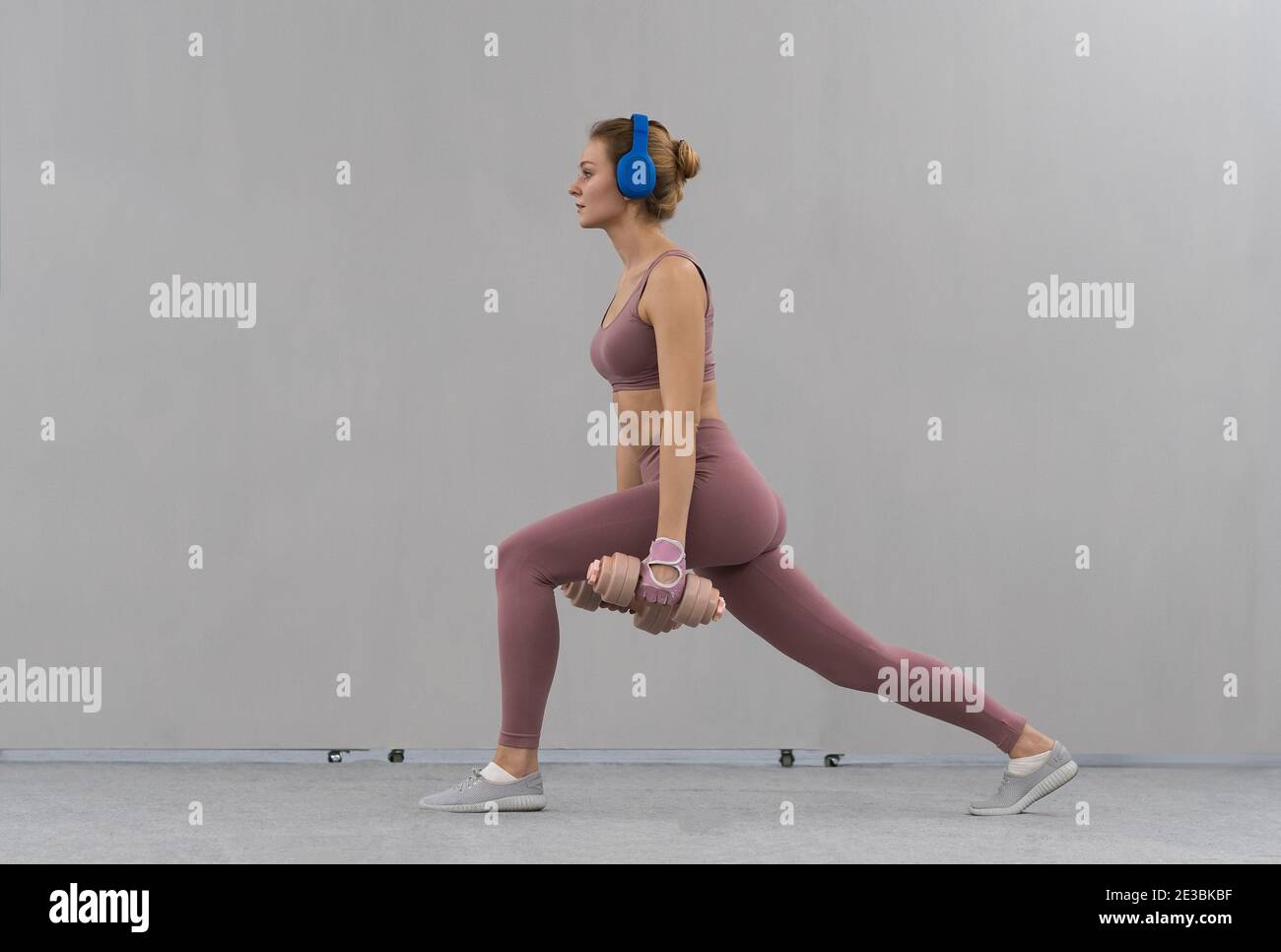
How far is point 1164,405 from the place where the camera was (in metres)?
3.55

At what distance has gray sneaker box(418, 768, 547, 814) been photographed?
2.53 metres

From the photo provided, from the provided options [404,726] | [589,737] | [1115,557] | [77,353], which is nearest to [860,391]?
[1115,557]

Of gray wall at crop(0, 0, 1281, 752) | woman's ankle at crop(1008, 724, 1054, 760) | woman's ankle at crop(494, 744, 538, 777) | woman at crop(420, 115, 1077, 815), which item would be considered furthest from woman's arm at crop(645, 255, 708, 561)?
gray wall at crop(0, 0, 1281, 752)

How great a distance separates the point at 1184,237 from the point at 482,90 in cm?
192

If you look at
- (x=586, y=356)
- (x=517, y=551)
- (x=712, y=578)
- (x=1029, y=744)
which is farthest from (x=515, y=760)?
(x=586, y=356)

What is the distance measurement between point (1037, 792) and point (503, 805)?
3.42 feet

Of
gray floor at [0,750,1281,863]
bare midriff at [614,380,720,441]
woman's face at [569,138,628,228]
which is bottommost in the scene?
gray floor at [0,750,1281,863]

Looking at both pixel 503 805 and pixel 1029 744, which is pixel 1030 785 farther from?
pixel 503 805

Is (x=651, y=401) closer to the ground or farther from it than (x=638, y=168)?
closer to the ground

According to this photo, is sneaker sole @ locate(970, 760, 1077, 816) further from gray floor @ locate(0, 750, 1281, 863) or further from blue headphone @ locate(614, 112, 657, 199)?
blue headphone @ locate(614, 112, 657, 199)

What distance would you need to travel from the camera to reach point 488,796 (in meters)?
2.53

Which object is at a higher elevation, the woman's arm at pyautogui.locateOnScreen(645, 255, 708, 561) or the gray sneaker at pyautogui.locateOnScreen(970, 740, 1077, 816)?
the woman's arm at pyautogui.locateOnScreen(645, 255, 708, 561)

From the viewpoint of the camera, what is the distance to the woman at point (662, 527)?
95.2 inches

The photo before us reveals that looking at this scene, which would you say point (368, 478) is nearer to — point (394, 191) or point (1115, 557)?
point (394, 191)
